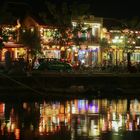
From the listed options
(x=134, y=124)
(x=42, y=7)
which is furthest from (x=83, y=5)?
(x=134, y=124)

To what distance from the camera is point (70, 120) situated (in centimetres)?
2808

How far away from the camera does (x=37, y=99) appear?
135ft

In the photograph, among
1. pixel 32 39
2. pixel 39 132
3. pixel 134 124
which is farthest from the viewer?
pixel 32 39

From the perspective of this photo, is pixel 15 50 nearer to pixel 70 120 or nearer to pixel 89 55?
pixel 89 55

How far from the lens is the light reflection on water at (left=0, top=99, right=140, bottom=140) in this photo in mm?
23297

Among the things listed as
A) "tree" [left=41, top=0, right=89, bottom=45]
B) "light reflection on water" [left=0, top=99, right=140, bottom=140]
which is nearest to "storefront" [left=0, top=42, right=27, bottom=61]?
"tree" [left=41, top=0, right=89, bottom=45]

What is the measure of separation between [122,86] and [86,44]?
94.3 ft

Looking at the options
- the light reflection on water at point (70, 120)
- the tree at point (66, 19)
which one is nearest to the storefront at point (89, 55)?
the tree at point (66, 19)

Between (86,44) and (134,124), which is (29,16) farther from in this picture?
(134,124)

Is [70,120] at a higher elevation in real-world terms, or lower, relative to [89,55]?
lower

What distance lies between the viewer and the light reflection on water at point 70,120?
23.3 metres

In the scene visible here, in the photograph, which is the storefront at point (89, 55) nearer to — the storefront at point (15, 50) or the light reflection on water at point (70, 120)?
the storefront at point (15, 50)

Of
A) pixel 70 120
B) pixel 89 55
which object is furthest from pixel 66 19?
pixel 70 120

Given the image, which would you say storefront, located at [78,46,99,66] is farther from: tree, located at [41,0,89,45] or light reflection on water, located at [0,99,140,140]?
light reflection on water, located at [0,99,140,140]
